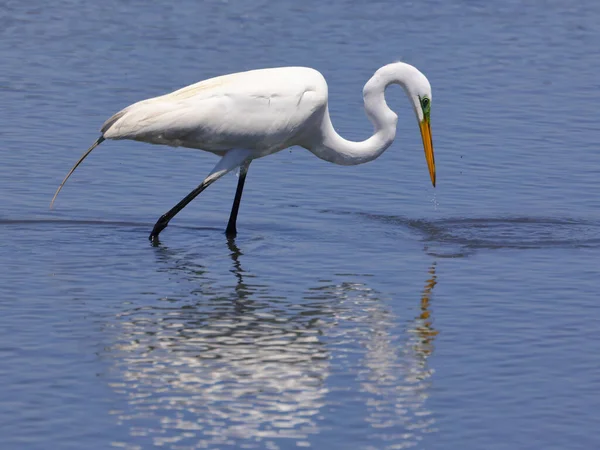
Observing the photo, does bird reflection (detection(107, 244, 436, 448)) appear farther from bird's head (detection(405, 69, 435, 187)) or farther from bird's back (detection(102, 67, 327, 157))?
bird's head (detection(405, 69, 435, 187))

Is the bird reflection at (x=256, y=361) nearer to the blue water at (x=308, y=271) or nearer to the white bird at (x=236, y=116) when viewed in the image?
the blue water at (x=308, y=271)

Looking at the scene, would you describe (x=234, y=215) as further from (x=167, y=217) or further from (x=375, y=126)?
(x=375, y=126)

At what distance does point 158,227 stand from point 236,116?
1.08m

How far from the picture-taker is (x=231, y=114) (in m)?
11.6

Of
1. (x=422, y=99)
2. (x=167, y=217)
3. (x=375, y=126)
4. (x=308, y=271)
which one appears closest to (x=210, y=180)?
(x=167, y=217)

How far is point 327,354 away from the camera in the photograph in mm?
8773

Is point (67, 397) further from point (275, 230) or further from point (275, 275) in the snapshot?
point (275, 230)

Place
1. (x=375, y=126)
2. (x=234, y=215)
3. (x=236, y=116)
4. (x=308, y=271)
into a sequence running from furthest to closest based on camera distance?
(x=375, y=126), (x=234, y=215), (x=236, y=116), (x=308, y=271)

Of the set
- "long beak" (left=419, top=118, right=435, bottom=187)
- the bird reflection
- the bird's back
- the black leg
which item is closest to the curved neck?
"long beak" (left=419, top=118, right=435, bottom=187)

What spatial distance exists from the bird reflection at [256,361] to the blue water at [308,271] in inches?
0.8

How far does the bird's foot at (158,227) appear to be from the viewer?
1165 centimetres

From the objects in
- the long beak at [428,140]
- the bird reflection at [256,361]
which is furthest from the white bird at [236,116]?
the bird reflection at [256,361]

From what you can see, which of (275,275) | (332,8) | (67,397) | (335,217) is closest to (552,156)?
(335,217)

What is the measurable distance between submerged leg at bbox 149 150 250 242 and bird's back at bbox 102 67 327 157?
0.08 metres
